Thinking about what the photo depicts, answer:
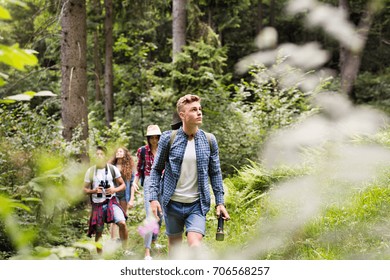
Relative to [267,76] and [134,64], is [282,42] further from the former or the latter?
[267,76]

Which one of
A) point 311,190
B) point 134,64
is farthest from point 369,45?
point 311,190

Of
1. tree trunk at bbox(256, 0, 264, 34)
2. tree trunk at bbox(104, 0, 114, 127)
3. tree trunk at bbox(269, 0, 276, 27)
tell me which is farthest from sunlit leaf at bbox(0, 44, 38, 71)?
tree trunk at bbox(269, 0, 276, 27)

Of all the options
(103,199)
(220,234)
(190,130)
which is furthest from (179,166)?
(103,199)

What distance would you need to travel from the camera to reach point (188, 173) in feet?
12.1

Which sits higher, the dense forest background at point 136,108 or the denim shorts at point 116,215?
the dense forest background at point 136,108

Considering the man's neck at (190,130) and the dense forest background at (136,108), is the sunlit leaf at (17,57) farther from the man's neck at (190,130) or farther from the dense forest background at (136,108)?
the man's neck at (190,130)

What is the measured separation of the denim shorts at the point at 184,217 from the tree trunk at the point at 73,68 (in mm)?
3552

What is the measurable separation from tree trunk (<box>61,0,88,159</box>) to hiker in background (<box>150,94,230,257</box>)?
3.58 meters

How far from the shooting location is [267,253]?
4.97 m

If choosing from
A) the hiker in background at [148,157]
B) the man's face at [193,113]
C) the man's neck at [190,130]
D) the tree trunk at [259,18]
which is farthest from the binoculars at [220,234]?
the tree trunk at [259,18]

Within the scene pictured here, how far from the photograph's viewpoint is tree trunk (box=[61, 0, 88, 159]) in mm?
6996

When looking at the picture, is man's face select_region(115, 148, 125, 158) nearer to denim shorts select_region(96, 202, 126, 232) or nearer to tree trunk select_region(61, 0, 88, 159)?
tree trunk select_region(61, 0, 88, 159)

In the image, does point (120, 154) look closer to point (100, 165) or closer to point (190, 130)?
point (100, 165)

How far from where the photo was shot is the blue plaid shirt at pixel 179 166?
3.66 m
